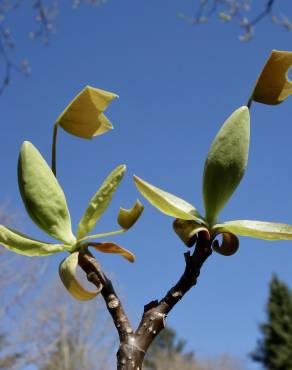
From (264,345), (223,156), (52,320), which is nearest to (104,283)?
(223,156)

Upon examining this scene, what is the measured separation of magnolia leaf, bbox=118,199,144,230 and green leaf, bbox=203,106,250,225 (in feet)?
0.19

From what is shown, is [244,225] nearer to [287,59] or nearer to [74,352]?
[287,59]

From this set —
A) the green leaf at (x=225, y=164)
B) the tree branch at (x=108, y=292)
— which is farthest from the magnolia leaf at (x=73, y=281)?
the green leaf at (x=225, y=164)

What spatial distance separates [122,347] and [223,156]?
0.17 meters

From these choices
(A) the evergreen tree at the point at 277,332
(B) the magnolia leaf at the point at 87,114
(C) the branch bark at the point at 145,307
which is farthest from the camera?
(A) the evergreen tree at the point at 277,332

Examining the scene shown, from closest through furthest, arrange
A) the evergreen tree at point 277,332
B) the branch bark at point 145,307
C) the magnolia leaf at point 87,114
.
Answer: the branch bark at point 145,307 → the magnolia leaf at point 87,114 → the evergreen tree at point 277,332

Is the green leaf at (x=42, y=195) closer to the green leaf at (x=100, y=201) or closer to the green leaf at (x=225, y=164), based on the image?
the green leaf at (x=100, y=201)

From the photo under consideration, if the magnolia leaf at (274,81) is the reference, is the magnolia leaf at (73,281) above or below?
below

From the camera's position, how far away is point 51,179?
46 centimetres

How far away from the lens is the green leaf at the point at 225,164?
44 cm

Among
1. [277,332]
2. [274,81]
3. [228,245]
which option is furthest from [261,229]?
[277,332]

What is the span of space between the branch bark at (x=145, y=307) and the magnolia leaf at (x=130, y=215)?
4 cm

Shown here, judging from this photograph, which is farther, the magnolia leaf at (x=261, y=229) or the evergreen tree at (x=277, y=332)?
the evergreen tree at (x=277, y=332)

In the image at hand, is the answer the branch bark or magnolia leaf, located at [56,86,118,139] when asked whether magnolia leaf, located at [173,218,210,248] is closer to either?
the branch bark
